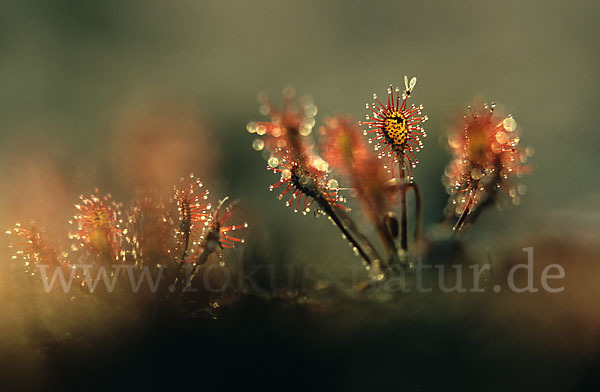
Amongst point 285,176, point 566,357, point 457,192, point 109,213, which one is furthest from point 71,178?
point 566,357

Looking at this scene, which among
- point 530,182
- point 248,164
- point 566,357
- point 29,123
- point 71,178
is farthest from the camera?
point 29,123

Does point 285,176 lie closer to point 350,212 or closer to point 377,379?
point 350,212

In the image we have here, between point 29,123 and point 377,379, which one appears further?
point 29,123

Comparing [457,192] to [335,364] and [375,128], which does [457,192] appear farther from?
[335,364]

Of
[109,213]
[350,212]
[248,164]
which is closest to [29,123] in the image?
[248,164]

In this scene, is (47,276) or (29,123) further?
(29,123)

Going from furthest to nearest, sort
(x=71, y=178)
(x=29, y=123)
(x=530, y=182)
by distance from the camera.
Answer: (x=29, y=123)
(x=530, y=182)
(x=71, y=178)

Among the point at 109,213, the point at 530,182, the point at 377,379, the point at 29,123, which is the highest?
the point at 29,123

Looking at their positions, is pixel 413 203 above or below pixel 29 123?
below

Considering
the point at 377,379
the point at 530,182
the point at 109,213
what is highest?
the point at 530,182
